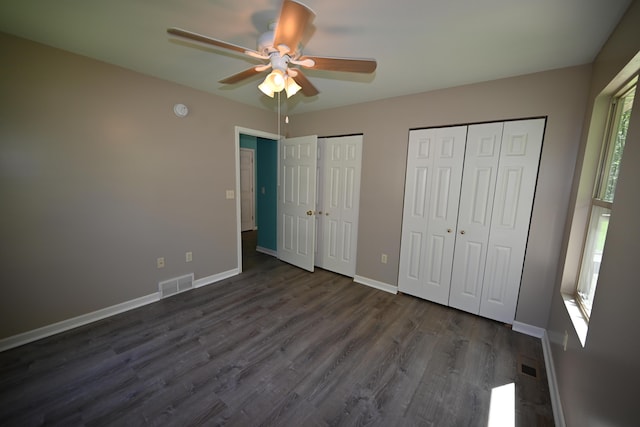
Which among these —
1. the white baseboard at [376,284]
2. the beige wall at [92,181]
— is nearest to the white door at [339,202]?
the white baseboard at [376,284]

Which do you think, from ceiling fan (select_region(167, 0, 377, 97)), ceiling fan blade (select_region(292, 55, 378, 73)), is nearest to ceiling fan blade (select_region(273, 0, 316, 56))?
ceiling fan (select_region(167, 0, 377, 97))

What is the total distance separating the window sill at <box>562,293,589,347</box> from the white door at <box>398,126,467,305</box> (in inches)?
38.6

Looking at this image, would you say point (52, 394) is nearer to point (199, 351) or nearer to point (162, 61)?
point (199, 351)

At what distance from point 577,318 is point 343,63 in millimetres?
2222

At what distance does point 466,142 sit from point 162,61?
3.04 meters

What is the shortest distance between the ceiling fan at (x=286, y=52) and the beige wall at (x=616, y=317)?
1338 millimetres

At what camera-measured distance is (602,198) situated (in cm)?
167

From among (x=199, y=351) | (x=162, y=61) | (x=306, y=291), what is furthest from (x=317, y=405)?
(x=162, y=61)

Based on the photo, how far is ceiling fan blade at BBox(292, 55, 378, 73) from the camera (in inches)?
56.6

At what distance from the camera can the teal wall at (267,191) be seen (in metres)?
4.14

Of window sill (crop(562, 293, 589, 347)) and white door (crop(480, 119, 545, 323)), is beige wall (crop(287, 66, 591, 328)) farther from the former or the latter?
window sill (crop(562, 293, 589, 347))

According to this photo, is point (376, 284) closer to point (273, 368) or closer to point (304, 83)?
point (273, 368)

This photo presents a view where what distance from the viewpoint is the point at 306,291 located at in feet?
9.96

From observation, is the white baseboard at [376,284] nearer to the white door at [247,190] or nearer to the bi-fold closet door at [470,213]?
the bi-fold closet door at [470,213]
